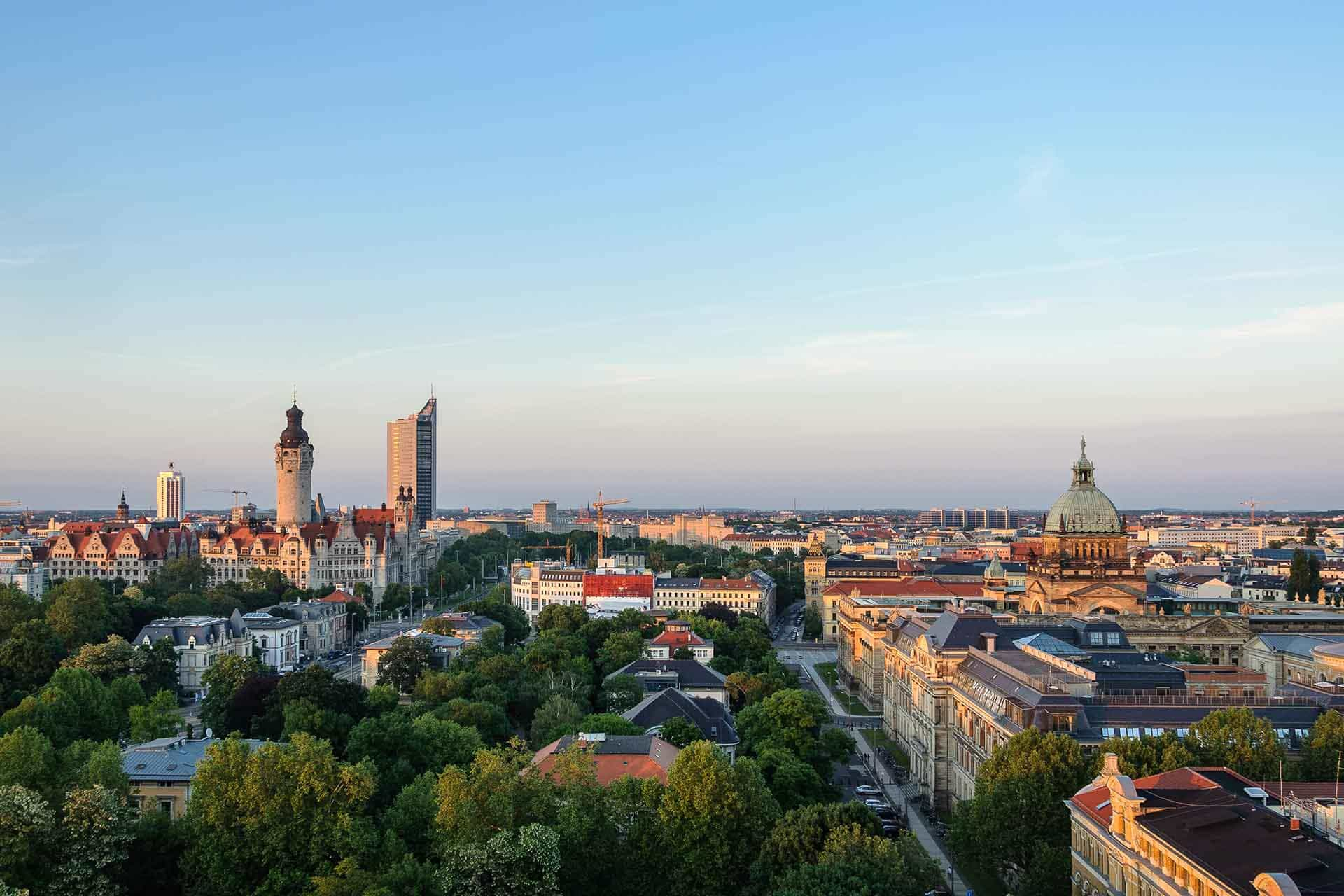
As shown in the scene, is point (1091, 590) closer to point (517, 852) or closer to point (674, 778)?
point (674, 778)

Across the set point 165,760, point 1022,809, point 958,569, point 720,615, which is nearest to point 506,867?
point 1022,809

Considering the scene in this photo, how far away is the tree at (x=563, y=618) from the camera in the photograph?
116625 mm

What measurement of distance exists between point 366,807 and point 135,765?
1397 cm

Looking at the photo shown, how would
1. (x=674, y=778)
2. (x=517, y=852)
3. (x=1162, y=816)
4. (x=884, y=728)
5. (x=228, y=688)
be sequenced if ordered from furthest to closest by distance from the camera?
(x=884, y=728)
(x=228, y=688)
(x=674, y=778)
(x=517, y=852)
(x=1162, y=816)

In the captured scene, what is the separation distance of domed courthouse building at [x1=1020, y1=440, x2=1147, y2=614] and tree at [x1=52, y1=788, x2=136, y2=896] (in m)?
77.3

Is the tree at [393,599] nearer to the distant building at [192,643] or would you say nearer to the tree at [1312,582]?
the distant building at [192,643]

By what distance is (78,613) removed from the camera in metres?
106

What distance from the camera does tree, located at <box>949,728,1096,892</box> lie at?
155 feet

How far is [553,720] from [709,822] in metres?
26.4

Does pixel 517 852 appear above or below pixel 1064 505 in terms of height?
below

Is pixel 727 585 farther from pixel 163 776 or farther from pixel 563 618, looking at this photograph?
pixel 163 776

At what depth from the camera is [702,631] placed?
376 ft

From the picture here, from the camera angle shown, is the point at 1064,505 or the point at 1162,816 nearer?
the point at 1162,816

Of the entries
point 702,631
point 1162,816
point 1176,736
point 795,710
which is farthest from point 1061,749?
point 702,631
